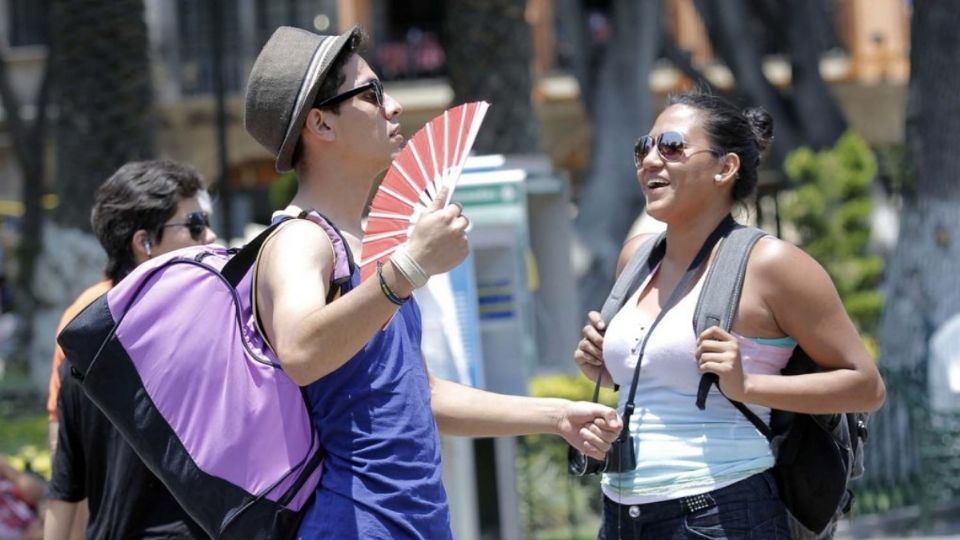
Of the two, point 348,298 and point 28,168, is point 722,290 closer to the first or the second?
point 348,298

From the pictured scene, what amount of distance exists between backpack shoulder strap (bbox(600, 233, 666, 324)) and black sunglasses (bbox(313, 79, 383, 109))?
88cm

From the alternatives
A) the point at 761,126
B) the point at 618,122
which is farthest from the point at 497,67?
the point at 761,126

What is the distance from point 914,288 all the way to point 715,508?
7.00m

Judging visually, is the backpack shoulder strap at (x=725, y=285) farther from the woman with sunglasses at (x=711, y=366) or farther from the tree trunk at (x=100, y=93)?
the tree trunk at (x=100, y=93)

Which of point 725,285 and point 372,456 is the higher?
point 725,285

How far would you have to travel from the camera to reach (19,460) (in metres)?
7.65

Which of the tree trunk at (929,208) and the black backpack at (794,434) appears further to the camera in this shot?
the tree trunk at (929,208)

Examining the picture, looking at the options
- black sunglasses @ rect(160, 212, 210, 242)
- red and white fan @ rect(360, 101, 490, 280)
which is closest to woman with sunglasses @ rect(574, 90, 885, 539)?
red and white fan @ rect(360, 101, 490, 280)

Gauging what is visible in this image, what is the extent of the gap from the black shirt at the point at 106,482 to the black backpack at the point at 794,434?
1.19 metres

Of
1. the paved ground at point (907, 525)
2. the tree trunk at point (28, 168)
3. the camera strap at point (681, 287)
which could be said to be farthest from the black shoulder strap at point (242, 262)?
the tree trunk at point (28, 168)

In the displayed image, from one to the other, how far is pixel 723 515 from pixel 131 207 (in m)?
1.74

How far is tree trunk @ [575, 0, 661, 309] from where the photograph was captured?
13.3 metres

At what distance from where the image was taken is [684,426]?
305cm

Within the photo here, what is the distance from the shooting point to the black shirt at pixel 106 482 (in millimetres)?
3279
